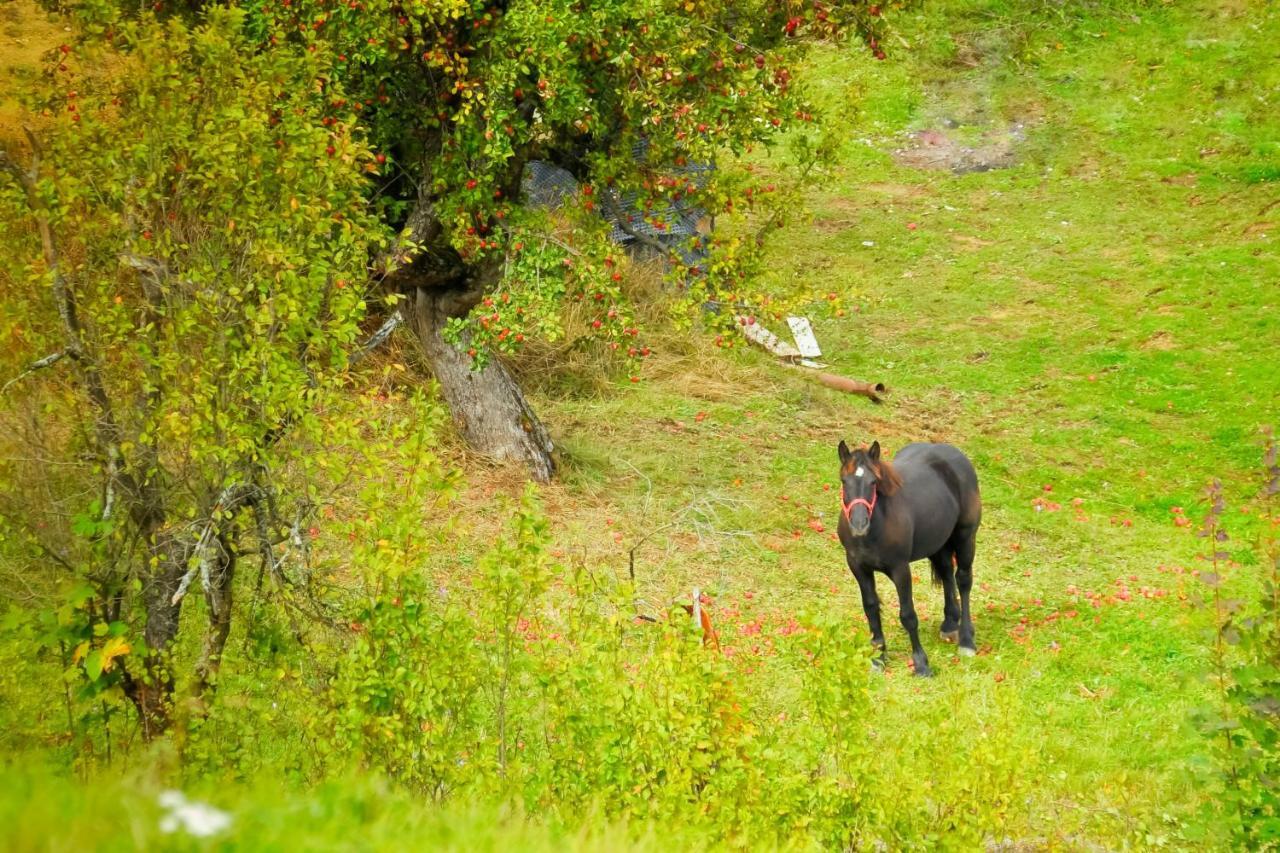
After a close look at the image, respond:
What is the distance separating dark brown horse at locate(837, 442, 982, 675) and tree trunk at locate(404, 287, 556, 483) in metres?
5.54

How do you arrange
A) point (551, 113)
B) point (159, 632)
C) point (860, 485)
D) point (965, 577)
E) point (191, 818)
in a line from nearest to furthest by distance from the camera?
point (191, 818) → point (159, 632) → point (860, 485) → point (551, 113) → point (965, 577)

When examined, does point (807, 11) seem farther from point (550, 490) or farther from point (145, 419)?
point (145, 419)

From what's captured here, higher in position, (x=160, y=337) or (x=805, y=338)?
(x=160, y=337)

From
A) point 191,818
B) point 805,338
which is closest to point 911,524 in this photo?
point 191,818

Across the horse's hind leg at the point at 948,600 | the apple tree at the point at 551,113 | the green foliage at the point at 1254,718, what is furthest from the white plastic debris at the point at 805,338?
the green foliage at the point at 1254,718

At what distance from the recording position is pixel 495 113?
41.6ft

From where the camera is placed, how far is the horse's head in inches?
453

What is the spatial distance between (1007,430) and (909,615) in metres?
8.31

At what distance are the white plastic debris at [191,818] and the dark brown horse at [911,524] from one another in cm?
889

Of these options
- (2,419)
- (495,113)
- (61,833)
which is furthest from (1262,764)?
(495,113)

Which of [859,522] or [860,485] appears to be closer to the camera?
[859,522]

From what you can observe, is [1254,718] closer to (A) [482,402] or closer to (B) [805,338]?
(A) [482,402]

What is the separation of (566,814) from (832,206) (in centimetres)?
2573

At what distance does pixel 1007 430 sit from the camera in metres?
19.6
